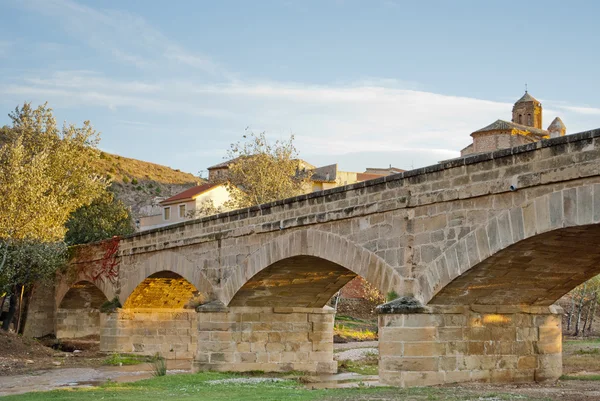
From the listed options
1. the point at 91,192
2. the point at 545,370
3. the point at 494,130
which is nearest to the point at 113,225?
the point at 91,192

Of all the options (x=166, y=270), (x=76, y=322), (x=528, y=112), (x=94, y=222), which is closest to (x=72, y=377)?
(x=166, y=270)

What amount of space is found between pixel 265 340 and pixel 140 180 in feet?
185

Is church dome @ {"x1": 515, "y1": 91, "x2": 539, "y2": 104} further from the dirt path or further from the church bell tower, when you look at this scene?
the dirt path

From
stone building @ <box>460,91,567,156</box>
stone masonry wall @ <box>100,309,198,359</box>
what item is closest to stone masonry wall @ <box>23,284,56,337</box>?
stone masonry wall @ <box>100,309,198,359</box>

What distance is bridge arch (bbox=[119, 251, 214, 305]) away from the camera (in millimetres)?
20305

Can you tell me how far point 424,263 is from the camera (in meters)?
13.0

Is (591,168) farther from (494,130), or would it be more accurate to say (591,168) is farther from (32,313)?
(494,130)

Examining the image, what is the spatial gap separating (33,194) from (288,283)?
11450 mm

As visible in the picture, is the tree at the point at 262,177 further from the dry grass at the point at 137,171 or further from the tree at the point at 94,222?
the dry grass at the point at 137,171

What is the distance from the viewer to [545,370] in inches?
556

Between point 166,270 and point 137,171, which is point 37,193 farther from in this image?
point 137,171

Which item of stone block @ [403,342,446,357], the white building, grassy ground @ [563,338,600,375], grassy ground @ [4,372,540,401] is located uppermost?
the white building

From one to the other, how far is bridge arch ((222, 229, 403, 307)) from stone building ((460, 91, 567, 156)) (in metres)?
41.2

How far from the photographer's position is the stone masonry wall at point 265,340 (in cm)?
1884
